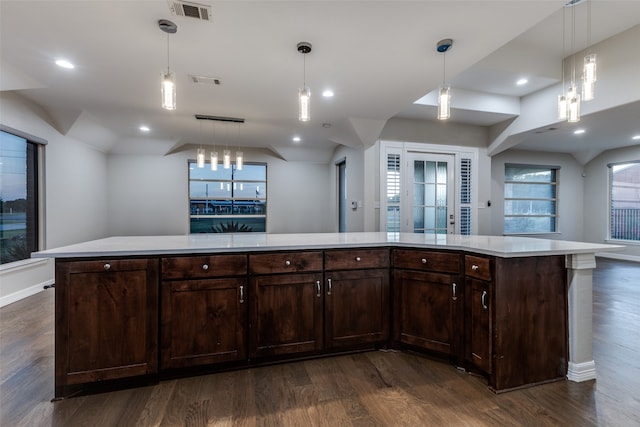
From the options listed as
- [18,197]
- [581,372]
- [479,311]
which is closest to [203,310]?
[479,311]

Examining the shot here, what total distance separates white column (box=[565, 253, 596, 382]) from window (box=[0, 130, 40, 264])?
5.90m

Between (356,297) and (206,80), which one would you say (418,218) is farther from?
(206,80)

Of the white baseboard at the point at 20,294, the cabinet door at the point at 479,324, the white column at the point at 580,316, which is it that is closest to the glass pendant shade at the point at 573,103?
the white column at the point at 580,316

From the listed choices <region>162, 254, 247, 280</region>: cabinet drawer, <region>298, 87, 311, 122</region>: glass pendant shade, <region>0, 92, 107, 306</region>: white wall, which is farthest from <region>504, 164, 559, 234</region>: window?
<region>0, 92, 107, 306</region>: white wall

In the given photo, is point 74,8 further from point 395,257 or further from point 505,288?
point 505,288

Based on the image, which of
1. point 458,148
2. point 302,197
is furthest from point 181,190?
point 458,148

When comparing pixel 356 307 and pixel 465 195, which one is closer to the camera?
pixel 356 307

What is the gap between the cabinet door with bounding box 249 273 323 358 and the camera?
205 cm

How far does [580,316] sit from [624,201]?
7417 mm

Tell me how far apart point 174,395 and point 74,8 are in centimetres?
267

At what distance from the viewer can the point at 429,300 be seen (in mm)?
2184

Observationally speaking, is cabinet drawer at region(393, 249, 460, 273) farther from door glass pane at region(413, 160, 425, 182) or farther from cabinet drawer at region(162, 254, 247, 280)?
door glass pane at region(413, 160, 425, 182)

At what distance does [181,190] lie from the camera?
21.7 feet

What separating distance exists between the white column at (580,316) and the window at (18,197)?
5895 millimetres
